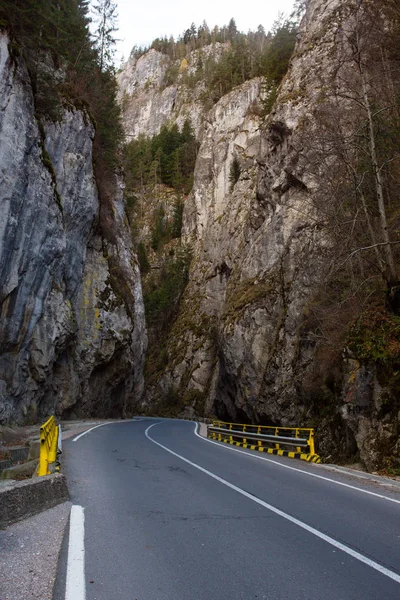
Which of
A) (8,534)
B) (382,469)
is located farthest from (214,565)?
(382,469)

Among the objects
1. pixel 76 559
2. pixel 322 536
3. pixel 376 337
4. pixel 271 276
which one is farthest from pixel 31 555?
pixel 271 276

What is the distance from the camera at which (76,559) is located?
3957mm

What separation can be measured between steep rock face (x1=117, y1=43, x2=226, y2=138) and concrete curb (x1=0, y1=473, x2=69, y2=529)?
275 feet

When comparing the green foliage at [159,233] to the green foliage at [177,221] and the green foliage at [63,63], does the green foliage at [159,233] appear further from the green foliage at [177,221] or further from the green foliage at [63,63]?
the green foliage at [63,63]

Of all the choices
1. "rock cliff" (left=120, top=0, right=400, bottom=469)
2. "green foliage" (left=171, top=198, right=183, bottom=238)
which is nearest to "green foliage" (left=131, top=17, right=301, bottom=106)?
"rock cliff" (left=120, top=0, right=400, bottom=469)

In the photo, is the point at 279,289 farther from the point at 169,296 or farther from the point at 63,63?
the point at 169,296

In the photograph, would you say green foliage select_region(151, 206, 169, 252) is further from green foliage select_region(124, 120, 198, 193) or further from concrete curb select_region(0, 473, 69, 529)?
concrete curb select_region(0, 473, 69, 529)

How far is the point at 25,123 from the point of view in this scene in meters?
19.0

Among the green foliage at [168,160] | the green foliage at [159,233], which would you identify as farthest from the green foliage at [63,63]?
the green foliage at [168,160]

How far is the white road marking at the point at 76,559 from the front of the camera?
3287 millimetres

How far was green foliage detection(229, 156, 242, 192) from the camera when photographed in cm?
5119

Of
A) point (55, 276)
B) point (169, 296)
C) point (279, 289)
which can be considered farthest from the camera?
point (169, 296)

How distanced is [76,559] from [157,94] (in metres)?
114

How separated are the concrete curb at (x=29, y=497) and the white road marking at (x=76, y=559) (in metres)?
0.44
